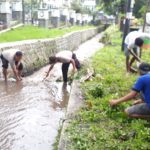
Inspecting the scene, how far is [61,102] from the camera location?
9734mm

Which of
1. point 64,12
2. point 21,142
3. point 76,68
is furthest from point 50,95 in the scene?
point 64,12

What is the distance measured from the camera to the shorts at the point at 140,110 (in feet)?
21.8

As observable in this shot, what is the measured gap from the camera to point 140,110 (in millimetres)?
6645

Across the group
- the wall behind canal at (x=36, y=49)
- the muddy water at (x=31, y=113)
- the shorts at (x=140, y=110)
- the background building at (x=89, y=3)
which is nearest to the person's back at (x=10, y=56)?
the muddy water at (x=31, y=113)

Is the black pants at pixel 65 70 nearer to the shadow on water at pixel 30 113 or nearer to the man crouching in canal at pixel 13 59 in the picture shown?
the shadow on water at pixel 30 113

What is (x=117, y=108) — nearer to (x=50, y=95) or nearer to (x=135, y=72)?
(x=50, y=95)

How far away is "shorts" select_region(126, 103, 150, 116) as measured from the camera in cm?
664

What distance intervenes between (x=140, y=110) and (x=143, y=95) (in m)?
0.28

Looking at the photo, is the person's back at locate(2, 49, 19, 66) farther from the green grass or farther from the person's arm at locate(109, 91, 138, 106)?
the green grass

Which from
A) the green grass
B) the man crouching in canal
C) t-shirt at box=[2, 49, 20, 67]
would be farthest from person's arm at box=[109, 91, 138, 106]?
the green grass

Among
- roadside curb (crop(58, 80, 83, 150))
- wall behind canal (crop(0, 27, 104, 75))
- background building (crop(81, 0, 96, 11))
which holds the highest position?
roadside curb (crop(58, 80, 83, 150))

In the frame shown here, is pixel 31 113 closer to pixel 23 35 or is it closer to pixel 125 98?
pixel 125 98

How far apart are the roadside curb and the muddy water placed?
404mm

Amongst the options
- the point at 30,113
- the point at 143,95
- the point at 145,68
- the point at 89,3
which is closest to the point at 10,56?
the point at 30,113
